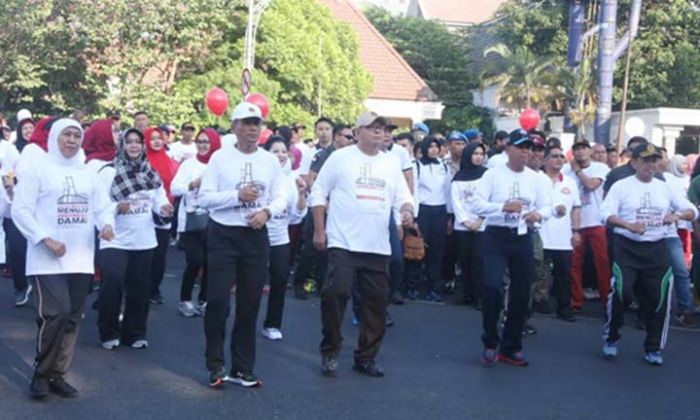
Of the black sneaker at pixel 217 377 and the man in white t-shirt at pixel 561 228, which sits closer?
the black sneaker at pixel 217 377

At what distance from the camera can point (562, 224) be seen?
10164 millimetres

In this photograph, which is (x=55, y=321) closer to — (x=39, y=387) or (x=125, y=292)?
(x=39, y=387)

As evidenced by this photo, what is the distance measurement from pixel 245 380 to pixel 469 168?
15.4 feet

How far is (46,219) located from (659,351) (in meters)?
5.26

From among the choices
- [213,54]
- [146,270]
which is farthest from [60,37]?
[146,270]

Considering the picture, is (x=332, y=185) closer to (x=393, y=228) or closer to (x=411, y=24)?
(x=393, y=228)

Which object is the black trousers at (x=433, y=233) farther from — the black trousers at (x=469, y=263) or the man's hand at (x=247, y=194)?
the man's hand at (x=247, y=194)

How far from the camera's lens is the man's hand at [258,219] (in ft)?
21.9

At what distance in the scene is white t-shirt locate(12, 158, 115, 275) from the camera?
6383mm

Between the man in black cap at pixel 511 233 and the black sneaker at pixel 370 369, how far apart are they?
3.51 ft

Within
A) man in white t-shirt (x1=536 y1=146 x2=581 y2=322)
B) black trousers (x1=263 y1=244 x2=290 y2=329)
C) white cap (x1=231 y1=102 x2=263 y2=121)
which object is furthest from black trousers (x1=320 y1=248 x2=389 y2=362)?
man in white t-shirt (x1=536 y1=146 x2=581 y2=322)

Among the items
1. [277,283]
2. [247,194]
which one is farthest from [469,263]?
[247,194]

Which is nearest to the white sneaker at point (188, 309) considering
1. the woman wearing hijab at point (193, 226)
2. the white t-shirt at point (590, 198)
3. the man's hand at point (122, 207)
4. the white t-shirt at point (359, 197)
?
the woman wearing hijab at point (193, 226)

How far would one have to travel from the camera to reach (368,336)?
7.41m
